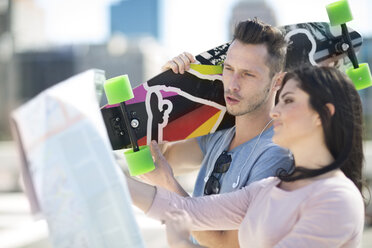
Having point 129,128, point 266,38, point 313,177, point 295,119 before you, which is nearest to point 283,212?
point 313,177

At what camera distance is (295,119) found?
1.61 m

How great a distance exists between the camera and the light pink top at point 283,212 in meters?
1.50

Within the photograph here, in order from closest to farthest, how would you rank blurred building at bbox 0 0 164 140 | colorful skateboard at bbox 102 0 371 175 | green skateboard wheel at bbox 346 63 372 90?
green skateboard wheel at bbox 346 63 372 90
colorful skateboard at bbox 102 0 371 175
blurred building at bbox 0 0 164 140

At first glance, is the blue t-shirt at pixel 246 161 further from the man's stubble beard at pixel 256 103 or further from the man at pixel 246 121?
the man's stubble beard at pixel 256 103

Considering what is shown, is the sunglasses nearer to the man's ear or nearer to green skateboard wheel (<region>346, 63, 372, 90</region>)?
the man's ear

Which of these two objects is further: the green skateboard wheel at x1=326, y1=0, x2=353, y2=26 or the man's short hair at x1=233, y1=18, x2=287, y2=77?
the green skateboard wheel at x1=326, y1=0, x2=353, y2=26

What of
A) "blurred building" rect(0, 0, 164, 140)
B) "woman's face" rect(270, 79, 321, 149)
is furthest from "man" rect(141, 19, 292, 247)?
"blurred building" rect(0, 0, 164, 140)

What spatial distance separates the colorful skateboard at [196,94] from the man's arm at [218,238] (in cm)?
54

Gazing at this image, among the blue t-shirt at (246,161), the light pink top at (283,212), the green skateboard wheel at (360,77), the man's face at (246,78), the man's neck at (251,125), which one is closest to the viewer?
the light pink top at (283,212)

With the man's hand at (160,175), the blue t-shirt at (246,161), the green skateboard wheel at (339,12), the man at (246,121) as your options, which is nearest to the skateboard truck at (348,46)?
the green skateboard wheel at (339,12)

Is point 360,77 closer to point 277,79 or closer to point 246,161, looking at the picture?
point 277,79

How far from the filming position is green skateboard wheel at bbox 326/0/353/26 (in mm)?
2297

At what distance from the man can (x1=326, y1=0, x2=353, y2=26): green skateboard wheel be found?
0.34 m

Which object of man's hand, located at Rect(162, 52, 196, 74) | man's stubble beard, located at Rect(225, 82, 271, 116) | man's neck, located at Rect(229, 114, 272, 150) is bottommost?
man's neck, located at Rect(229, 114, 272, 150)
